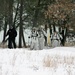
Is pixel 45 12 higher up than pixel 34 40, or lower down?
higher up

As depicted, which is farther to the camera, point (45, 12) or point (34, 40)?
point (45, 12)

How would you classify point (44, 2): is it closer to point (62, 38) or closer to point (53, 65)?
point (62, 38)

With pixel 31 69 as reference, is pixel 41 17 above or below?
above

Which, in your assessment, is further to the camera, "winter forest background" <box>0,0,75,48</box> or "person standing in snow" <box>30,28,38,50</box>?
"winter forest background" <box>0,0,75,48</box>

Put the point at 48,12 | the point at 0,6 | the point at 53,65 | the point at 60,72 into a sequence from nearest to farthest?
the point at 60,72
the point at 53,65
the point at 48,12
the point at 0,6

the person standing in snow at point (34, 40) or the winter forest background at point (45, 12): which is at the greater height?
the winter forest background at point (45, 12)

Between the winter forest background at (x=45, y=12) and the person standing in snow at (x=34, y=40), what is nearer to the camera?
the person standing in snow at (x=34, y=40)

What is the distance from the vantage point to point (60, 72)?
1024 cm

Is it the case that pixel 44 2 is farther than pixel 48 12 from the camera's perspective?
Yes

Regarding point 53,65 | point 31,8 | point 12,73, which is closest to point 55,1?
point 31,8

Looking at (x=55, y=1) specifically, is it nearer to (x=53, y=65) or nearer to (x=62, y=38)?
(x=62, y=38)

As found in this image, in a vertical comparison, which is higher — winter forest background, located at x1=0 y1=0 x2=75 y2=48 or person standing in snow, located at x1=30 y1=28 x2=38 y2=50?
winter forest background, located at x1=0 y1=0 x2=75 y2=48

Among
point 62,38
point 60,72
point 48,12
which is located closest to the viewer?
point 60,72

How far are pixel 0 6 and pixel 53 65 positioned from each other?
2418cm
